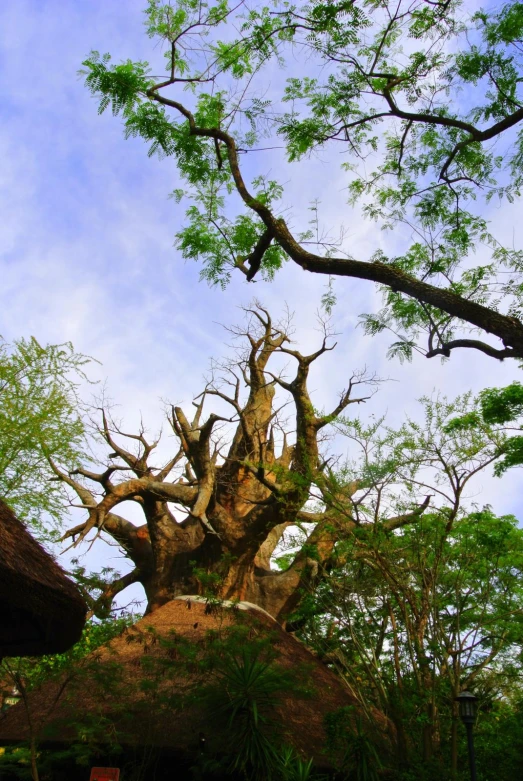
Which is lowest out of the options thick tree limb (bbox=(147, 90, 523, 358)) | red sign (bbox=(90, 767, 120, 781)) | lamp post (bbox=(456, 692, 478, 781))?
red sign (bbox=(90, 767, 120, 781))

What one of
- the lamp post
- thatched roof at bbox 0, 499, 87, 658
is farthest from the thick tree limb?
the lamp post

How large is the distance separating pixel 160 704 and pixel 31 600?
11.3 feet

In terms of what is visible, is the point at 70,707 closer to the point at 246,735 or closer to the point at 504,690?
the point at 246,735

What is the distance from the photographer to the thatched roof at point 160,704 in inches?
271

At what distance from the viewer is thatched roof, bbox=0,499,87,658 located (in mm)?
4469

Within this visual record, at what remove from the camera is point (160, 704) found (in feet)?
23.9

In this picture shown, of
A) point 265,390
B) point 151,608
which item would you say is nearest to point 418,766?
point 151,608

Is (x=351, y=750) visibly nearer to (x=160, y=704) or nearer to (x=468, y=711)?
(x=468, y=711)

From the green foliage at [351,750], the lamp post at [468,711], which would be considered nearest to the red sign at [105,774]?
the green foliage at [351,750]

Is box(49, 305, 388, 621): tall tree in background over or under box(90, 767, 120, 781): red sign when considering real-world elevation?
over

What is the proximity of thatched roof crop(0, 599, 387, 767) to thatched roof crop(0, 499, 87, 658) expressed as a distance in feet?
5.40

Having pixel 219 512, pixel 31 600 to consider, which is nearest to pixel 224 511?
pixel 219 512

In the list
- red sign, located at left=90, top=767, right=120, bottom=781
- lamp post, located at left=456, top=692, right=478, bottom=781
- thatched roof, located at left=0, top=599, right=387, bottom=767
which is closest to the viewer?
red sign, located at left=90, top=767, right=120, bottom=781

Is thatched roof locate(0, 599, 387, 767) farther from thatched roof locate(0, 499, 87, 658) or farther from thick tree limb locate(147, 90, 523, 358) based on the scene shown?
thick tree limb locate(147, 90, 523, 358)
